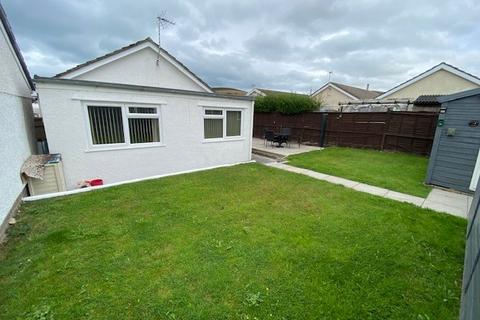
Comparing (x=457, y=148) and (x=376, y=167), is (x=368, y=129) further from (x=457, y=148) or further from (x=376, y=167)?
(x=457, y=148)

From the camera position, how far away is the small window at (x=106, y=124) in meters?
5.27

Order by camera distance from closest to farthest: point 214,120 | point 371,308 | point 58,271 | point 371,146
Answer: point 371,308 → point 58,271 → point 214,120 → point 371,146

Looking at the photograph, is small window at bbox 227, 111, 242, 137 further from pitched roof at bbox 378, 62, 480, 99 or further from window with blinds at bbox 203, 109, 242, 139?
pitched roof at bbox 378, 62, 480, 99

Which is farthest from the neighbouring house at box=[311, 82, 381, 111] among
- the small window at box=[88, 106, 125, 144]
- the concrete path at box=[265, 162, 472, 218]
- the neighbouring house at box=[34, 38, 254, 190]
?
the small window at box=[88, 106, 125, 144]

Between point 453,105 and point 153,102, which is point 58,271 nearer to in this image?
point 153,102

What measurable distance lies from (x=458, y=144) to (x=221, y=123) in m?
7.08

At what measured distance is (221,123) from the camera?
7863 mm

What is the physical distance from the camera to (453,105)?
5.34 metres

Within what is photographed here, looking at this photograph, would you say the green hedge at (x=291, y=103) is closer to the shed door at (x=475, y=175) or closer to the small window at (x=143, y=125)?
the shed door at (x=475, y=175)

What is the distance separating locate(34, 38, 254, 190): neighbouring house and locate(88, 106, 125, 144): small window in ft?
0.07

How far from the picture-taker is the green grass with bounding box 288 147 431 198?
607 centimetres

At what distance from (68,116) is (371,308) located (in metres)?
6.71

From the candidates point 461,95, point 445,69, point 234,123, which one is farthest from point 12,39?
point 445,69

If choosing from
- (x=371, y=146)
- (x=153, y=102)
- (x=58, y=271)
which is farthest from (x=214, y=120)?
(x=371, y=146)
